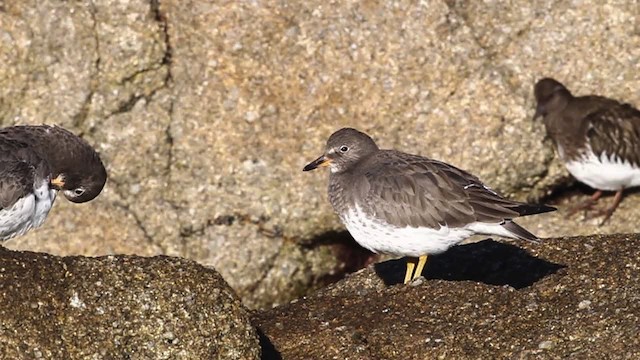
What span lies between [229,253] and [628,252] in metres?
4.25

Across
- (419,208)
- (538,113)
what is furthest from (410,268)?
(538,113)

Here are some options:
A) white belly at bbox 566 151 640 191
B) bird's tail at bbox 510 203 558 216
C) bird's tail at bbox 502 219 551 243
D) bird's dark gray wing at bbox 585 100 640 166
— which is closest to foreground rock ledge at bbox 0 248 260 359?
bird's tail at bbox 502 219 551 243

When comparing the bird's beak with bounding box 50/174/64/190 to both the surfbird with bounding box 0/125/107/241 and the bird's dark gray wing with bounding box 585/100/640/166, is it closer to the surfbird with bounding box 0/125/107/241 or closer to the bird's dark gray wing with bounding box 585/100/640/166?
the surfbird with bounding box 0/125/107/241

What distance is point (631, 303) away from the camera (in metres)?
9.06

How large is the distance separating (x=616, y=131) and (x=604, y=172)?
50 cm

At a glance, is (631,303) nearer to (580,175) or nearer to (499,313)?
(499,313)

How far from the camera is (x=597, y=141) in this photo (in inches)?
528

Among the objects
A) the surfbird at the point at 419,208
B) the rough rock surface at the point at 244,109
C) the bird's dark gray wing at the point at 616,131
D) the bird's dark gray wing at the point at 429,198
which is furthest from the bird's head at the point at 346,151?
the bird's dark gray wing at the point at 616,131

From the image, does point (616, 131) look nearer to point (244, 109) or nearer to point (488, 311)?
point (244, 109)

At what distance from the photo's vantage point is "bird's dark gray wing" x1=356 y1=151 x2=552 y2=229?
31.7ft

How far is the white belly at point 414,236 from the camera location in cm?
968

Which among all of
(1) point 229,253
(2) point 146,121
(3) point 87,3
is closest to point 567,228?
(1) point 229,253

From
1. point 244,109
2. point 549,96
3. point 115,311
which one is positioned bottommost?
point 244,109

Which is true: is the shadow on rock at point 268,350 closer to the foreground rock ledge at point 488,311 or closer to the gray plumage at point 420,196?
the foreground rock ledge at point 488,311
